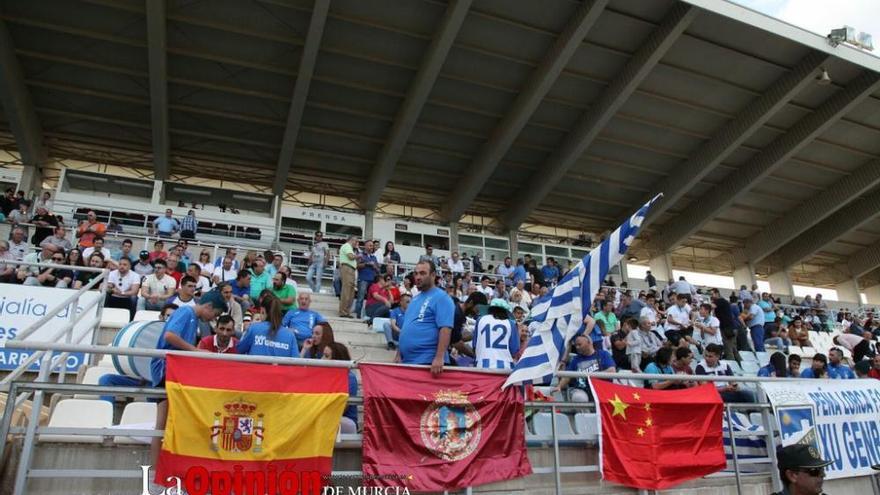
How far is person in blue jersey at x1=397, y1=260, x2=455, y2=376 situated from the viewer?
4848 mm

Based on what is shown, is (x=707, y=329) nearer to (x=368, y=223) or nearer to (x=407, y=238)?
(x=407, y=238)

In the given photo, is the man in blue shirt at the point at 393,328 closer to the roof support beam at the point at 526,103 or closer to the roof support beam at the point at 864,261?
the roof support beam at the point at 526,103

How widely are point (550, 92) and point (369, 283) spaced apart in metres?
12.9

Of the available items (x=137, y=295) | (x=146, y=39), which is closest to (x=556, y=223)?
(x=146, y=39)

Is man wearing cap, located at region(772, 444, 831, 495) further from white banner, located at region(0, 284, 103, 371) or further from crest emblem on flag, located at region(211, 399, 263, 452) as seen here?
white banner, located at region(0, 284, 103, 371)

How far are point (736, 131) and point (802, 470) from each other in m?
21.9

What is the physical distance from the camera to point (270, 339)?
4.96m

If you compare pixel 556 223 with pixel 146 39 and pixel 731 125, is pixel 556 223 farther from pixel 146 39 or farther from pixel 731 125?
pixel 146 39

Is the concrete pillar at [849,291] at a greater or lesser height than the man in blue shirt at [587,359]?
greater

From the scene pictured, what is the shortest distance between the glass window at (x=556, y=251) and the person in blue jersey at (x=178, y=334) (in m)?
23.7

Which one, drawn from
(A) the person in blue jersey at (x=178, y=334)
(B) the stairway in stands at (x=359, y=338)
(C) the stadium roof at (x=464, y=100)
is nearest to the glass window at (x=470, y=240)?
(C) the stadium roof at (x=464, y=100)

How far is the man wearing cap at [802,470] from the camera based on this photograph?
10.5 ft

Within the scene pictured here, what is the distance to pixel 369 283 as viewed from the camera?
1113cm

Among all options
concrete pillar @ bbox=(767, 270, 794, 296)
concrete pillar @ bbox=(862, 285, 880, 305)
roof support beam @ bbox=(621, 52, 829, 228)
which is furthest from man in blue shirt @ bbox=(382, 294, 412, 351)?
concrete pillar @ bbox=(862, 285, 880, 305)
